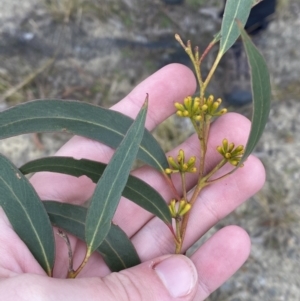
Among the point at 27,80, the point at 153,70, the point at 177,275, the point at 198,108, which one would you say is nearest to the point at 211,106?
the point at 198,108

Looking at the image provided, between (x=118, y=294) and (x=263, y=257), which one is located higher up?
(x=118, y=294)

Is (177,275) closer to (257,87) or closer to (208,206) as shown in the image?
(208,206)

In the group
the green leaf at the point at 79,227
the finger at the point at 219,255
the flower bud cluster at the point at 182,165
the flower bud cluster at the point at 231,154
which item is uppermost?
the flower bud cluster at the point at 231,154

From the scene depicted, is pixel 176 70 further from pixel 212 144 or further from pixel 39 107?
pixel 39 107

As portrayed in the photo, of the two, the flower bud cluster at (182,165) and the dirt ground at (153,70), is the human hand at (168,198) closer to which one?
the flower bud cluster at (182,165)

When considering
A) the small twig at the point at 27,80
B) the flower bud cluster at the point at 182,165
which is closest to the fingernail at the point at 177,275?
the flower bud cluster at the point at 182,165

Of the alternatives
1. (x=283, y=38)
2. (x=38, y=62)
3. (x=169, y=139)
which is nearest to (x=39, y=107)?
(x=169, y=139)

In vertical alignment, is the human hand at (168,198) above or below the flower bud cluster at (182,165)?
below

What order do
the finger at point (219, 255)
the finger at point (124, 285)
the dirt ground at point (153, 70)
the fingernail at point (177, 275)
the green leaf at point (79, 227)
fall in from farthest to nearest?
the dirt ground at point (153, 70) → the finger at point (219, 255) → the green leaf at point (79, 227) → the fingernail at point (177, 275) → the finger at point (124, 285)
